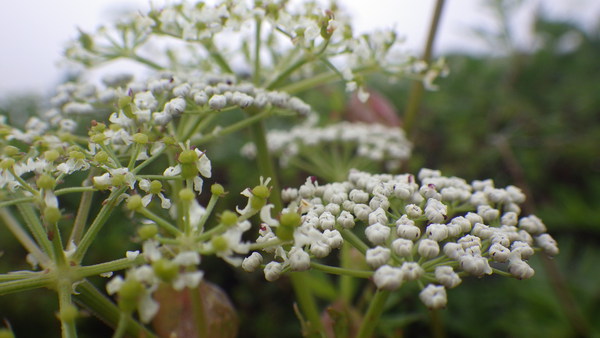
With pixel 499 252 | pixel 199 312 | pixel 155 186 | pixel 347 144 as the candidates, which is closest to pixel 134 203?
pixel 155 186

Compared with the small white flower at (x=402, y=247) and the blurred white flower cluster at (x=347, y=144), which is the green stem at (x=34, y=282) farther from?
the blurred white flower cluster at (x=347, y=144)

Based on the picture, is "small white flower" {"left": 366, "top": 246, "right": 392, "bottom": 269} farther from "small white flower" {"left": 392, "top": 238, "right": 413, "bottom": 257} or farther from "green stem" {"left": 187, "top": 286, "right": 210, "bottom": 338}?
"green stem" {"left": 187, "top": 286, "right": 210, "bottom": 338}

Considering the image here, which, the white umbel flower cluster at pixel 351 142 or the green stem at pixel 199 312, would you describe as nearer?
the green stem at pixel 199 312

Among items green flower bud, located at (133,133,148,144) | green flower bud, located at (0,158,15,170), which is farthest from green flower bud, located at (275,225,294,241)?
green flower bud, located at (0,158,15,170)

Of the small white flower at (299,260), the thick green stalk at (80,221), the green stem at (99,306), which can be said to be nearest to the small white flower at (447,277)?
the small white flower at (299,260)

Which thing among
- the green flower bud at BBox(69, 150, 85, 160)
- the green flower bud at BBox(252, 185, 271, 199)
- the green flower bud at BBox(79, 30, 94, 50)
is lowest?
the green flower bud at BBox(252, 185, 271, 199)

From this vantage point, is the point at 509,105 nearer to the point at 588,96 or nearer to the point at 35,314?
the point at 588,96

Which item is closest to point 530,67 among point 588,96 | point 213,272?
point 588,96

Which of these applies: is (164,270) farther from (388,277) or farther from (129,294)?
(388,277)
